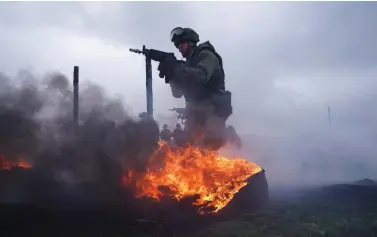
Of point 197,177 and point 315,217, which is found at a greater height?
point 197,177

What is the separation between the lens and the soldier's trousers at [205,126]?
9969mm

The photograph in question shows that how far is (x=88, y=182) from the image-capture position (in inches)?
343

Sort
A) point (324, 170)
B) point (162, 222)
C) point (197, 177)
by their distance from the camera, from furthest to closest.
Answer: point (324, 170)
point (197, 177)
point (162, 222)

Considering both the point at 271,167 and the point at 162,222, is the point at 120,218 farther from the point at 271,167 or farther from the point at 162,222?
the point at 271,167

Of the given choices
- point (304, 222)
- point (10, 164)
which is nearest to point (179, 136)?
point (304, 222)

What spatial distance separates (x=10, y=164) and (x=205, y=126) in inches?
180

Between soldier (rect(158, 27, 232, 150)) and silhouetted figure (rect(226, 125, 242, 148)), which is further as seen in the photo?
silhouetted figure (rect(226, 125, 242, 148))

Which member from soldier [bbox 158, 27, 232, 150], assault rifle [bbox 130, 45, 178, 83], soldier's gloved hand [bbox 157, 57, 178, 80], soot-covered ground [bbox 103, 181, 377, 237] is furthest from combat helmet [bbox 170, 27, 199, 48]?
soot-covered ground [bbox 103, 181, 377, 237]

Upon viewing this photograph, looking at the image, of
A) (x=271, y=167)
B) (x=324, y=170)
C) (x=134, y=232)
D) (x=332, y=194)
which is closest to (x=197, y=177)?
(x=134, y=232)

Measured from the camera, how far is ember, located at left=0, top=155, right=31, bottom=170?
8.41 metres

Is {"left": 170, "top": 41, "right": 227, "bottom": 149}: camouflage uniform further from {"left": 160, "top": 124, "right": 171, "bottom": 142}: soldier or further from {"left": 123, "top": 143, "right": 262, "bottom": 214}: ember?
{"left": 160, "top": 124, "right": 171, "bottom": 142}: soldier

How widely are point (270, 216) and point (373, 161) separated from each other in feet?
102

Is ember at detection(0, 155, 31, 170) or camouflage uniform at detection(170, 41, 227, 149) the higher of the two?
camouflage uniform at detection(170, 41, 227, 149)

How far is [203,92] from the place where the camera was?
983 centimetres
